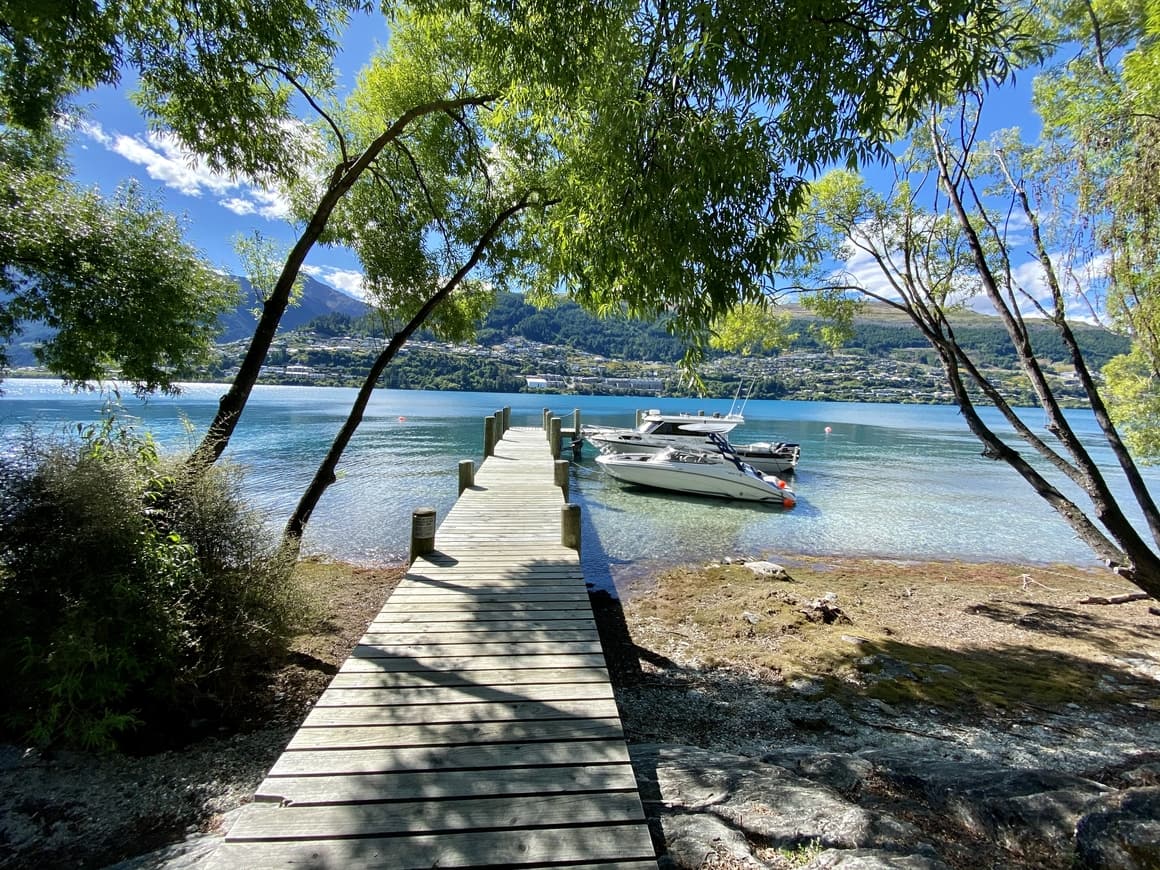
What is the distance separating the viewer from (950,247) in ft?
20.2

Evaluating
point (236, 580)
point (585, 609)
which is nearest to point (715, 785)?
Answer: point (585, 609)

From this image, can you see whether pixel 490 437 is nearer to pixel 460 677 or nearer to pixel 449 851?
pixel 460 677

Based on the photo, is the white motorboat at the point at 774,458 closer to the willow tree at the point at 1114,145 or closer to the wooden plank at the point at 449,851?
the willow tree at the point at 1114,145

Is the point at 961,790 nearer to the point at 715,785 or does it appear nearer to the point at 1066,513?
the point at 715,785

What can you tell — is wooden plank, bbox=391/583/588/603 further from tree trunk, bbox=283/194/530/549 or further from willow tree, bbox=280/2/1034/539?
willow tree, bbox=280/2/1034/539

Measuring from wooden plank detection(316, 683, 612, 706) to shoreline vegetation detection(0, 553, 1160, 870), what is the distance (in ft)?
2.31

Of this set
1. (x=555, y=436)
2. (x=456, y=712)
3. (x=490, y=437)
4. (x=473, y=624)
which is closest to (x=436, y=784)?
(x=456, y=712)

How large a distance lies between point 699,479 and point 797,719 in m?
13.6

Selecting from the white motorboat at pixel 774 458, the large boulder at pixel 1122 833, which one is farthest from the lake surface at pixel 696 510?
the large boulder at pixel 1122 833

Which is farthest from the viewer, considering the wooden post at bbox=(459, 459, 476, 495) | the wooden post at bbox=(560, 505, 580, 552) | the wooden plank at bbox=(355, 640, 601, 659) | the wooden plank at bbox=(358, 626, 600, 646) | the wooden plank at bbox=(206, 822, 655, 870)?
the wooden post at bbox=(459, 459, 476, 495)

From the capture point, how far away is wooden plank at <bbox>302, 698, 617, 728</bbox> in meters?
3.24

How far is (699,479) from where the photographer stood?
18.4 m

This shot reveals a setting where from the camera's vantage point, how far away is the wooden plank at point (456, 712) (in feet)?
10.6

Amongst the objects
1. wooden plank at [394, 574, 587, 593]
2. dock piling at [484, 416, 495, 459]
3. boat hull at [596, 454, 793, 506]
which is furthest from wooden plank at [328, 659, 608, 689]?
boat hull at [596, 454, 793, 506]
